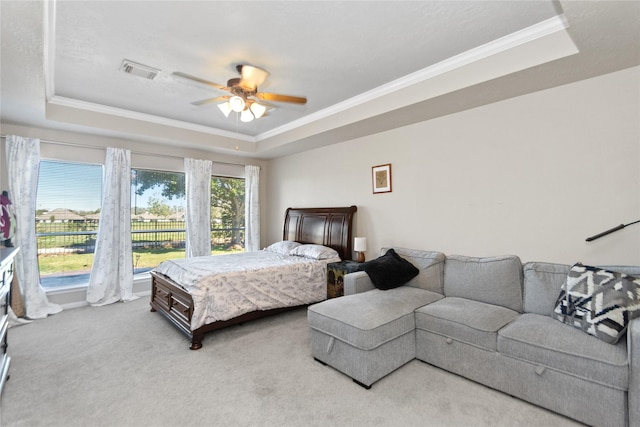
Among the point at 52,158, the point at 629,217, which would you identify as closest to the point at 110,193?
the point at 52,158

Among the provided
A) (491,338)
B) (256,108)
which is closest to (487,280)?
(491,338)

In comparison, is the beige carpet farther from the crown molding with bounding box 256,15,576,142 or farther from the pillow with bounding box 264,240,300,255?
the crown molding with bounding box 256,15,576,142

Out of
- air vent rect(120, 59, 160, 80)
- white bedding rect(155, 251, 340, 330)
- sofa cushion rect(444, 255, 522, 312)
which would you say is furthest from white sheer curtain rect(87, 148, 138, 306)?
sofa cushion rect(444, 255, 522, 312)

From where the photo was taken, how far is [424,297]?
3006mm

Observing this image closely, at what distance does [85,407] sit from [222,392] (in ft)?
2.96

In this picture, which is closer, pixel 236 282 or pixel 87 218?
pixel 236 282

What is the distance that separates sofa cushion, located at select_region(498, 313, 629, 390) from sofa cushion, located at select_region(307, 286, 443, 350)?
74cm

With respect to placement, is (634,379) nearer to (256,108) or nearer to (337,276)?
(337,276)

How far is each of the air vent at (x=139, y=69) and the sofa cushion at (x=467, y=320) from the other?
134 inches

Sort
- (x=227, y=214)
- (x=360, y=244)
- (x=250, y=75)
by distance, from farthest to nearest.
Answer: (x=227, y=214)
(x=360, y=244)
(x=250, y=75)

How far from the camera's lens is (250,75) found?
285 centimetres

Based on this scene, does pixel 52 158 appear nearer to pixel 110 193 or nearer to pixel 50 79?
pixel 110 193

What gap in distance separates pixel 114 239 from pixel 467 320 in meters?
4.74

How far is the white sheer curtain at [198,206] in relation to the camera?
5.25 meters
